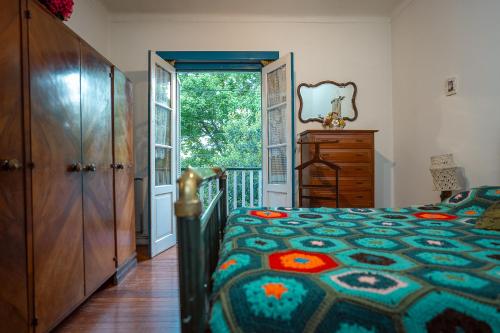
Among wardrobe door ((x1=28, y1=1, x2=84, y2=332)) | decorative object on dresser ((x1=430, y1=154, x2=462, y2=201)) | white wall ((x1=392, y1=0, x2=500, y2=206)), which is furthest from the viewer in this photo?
decorative object on dresser ((x1=430, y1=154, x2=462, y2=201))

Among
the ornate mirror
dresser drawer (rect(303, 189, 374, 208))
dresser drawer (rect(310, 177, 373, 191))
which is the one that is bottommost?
dresser drawer (rect(303, 189, 374, 208))

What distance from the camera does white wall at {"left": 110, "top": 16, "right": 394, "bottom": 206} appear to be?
10.9 feet

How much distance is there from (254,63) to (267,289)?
3090mm

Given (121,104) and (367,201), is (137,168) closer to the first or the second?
(121,104)

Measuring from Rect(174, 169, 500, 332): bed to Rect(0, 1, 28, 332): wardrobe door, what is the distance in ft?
2.90

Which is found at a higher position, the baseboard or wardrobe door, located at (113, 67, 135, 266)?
wardrobe door, located at (113, 67, 135, 266)

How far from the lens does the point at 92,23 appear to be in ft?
9.59

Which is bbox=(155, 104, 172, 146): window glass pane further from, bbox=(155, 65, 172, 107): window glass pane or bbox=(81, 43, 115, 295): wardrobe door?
bbox=(81, 43, 115, 295): wardrobe door

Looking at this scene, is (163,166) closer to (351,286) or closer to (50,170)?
(50,170)

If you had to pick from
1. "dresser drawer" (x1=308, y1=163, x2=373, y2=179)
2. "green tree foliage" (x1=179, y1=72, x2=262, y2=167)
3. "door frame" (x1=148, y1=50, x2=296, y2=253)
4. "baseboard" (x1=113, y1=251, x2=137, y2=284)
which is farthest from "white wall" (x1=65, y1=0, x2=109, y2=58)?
"green tree foliage" (x1=179, y1=72, x2=262, y2=167)

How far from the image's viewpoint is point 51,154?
144 centimetres

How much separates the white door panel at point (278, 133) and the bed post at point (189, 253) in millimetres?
2450

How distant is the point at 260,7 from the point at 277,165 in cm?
168

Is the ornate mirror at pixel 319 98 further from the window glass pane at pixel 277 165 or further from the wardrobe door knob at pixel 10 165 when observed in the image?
the wardrobe door knob at pixel 10 165
